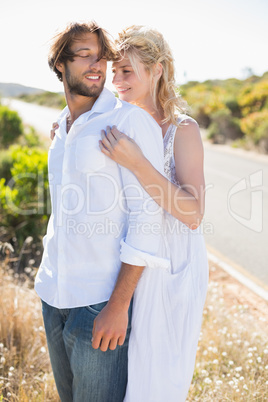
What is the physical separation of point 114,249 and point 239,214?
6026mm

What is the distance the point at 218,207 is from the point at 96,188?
647 cm

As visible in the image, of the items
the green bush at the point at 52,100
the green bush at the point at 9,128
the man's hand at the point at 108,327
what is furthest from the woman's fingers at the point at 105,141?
the green bush at the point at 52,100

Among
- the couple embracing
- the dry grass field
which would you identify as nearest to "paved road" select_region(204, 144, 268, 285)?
the dry grass field

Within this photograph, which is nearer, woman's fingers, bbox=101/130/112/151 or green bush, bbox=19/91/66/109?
woman's fingers, bbox=101/130/112/151

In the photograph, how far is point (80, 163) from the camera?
5.24ft

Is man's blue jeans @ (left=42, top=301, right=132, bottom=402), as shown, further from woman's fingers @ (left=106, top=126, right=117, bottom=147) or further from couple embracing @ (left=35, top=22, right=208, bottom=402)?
woman's fingers @ (left=106, top=126, right=117, bottom=147)

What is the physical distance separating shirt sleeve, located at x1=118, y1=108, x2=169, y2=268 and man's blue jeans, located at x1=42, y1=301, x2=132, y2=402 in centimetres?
26

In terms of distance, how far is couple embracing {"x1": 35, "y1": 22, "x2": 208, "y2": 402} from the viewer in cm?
156

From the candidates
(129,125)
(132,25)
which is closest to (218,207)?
(132,25)

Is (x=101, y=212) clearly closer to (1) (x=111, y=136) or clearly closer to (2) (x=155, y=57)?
(1) (x=111, y=136)

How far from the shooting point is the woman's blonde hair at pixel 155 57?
2.10 meters

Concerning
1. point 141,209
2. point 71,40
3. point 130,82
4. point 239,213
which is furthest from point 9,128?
point 141,209

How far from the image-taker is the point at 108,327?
1522mm

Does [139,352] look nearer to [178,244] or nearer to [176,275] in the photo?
[176,275]
